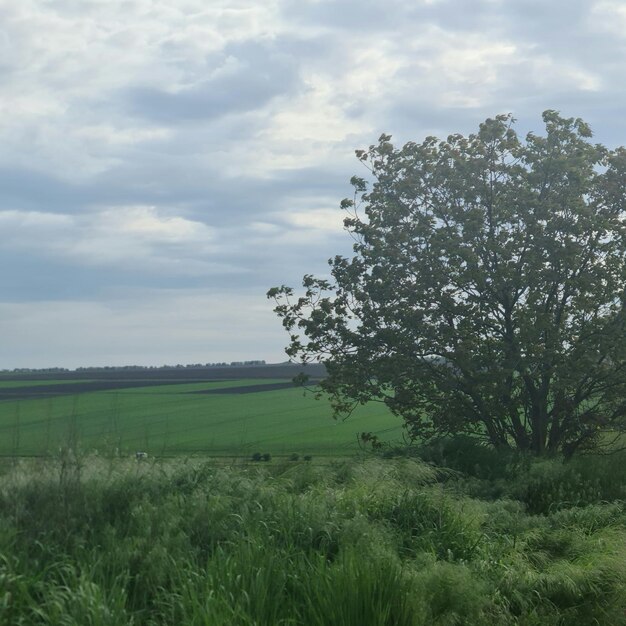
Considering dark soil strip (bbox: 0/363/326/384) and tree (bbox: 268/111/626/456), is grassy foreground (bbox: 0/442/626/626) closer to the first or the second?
tree (bbox: 268/111/626/456)

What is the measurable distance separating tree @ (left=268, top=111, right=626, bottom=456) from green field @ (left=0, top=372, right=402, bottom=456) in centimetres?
350

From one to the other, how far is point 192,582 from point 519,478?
7.19m

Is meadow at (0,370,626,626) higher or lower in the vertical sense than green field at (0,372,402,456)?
higher

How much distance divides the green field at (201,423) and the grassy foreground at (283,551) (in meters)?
1.08

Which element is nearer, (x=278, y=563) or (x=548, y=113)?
(x=278, y=563)

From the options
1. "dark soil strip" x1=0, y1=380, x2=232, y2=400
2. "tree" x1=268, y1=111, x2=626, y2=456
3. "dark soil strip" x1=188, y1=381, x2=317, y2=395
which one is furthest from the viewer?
"dark soil strip" x1=188, y1=381, x2=317, y2=395

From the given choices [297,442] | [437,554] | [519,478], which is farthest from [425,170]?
[297,442]

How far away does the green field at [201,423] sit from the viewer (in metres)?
11.0

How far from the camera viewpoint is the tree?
52.9 feet

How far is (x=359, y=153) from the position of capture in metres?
18.3

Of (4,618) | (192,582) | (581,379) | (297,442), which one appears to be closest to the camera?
(4,618)

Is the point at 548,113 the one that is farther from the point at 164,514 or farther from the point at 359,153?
the point at 164,514

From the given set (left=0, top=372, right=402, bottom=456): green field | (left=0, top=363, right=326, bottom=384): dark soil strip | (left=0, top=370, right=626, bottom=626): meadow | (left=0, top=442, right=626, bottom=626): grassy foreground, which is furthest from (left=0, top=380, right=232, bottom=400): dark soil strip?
(left=0, top=442, right=626, bottom=626): grassy foreground

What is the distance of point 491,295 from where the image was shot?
16.7 m
